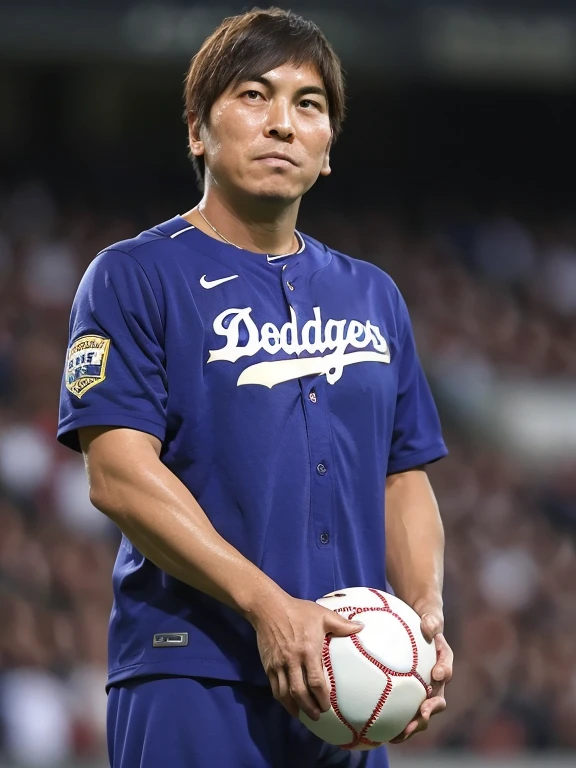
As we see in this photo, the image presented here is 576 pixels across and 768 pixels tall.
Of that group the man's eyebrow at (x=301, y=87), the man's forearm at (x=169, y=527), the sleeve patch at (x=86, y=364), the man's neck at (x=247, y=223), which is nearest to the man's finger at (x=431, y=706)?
the man's forearm at (x=169, y=527)

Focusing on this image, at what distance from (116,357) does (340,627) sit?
667mm

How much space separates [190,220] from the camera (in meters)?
2.73

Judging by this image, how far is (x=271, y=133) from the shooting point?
258 cm

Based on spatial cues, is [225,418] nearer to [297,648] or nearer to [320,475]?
[320,475]

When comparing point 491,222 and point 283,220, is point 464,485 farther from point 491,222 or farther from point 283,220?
point 283,220

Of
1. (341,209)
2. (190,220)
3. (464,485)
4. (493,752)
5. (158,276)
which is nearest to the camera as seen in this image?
(158,276)

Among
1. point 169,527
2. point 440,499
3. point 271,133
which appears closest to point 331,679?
point 169,527

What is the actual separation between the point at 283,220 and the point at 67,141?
11.0m

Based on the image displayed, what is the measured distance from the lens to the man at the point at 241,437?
7.71ft

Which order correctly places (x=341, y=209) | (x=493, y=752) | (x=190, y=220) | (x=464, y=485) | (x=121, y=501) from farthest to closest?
(x=341, y=209) → (x=464, y=485) → (x=493, y=752) → (x=190, y=220) → (x=121, y=501)

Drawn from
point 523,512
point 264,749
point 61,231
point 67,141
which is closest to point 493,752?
point 523,512

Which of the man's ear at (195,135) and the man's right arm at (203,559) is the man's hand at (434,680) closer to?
the man's right arm at (203,559)

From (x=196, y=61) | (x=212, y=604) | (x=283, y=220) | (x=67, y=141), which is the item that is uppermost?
(x=67, y=141)

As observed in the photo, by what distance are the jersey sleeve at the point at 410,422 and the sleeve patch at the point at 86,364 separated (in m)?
0.71
